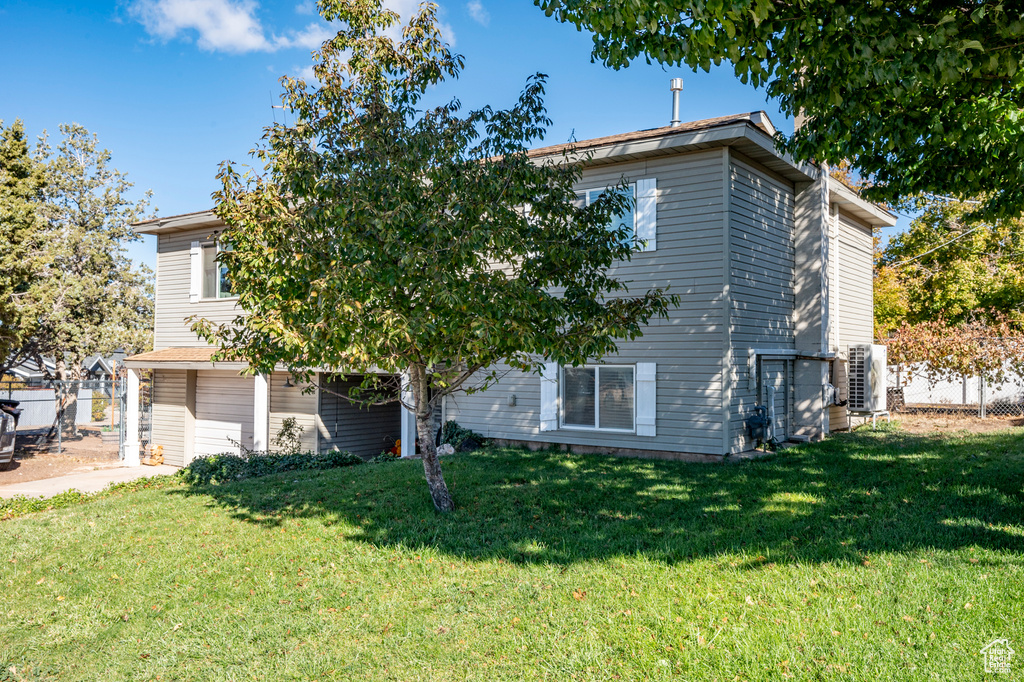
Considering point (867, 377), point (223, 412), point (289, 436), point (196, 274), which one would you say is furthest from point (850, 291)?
point (196, 274)

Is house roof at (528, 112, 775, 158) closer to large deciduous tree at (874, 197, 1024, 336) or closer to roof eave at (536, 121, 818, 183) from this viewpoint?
roof eave at (536, 121, 818, 183)

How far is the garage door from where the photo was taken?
16.0m

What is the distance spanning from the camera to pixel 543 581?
546 cm

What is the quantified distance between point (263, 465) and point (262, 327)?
21.9ft

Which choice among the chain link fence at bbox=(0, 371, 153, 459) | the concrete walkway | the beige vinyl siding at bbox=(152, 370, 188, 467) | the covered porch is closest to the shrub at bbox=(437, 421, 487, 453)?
the covered porch

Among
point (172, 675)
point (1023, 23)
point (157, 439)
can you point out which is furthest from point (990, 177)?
point (157, 439)

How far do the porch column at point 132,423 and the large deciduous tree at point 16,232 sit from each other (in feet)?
7.96

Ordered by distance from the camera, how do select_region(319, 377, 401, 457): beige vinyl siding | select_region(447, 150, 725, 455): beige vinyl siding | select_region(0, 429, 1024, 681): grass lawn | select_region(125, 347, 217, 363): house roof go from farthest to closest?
select_region(125, 347, 217, 363): house roof → select_region(319, 377, 401, 457): beige vinyl siding → select_region(447, 150, 725, 455): beige vinyl siding → select_region(0, 429, 1024, 681): grass lawn

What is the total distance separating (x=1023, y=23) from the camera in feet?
15.7

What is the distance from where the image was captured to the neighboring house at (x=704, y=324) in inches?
426

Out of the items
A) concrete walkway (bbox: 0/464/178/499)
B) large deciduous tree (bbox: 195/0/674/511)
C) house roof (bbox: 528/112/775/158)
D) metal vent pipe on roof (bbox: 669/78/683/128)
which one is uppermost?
metal vent pipe on roof (bbox: 669/78/683/128)

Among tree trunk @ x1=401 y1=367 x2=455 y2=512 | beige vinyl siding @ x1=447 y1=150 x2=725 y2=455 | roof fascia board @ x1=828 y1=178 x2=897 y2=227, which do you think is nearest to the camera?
tree trunk @ x1=401 y1=367 x2=455 y2=512

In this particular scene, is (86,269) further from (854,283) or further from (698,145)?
(854,283)

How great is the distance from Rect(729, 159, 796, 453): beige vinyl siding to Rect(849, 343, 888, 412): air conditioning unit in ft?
6.68
